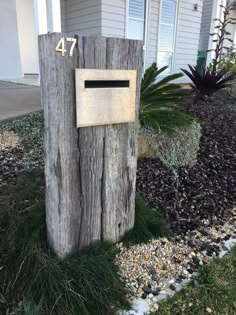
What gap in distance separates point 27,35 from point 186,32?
4.36 metres

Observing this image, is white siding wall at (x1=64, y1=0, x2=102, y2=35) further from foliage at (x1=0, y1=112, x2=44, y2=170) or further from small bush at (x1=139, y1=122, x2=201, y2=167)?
small bush at (x1=139, y1=122, x2=201, y2=167)

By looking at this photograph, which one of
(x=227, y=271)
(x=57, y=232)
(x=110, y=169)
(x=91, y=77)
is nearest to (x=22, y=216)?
(x=57, y=232)

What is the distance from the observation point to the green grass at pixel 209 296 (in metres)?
1.43

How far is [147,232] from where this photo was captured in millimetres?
1851

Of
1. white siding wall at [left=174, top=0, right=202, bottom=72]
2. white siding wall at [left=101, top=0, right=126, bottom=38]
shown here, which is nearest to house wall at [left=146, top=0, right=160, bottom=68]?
white siding wall at [left=174, top=0, right=202, bottom=72]

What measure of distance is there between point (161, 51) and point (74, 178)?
23.4ft

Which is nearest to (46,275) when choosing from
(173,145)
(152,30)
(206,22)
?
(173,145)

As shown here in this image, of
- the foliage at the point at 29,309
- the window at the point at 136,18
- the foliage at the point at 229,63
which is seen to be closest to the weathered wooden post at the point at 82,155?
the foliage at the point at 29,309

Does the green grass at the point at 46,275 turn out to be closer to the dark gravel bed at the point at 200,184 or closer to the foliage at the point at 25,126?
the dark gravel bed at the point at 200,184

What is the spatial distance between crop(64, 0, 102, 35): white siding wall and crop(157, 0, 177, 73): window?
2011 millimetres

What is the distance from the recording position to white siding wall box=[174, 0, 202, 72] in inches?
307

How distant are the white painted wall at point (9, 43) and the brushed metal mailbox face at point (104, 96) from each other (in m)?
6.85

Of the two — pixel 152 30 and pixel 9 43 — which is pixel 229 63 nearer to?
pixel 152 30

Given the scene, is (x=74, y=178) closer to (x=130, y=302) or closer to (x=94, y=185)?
(x=94, y=185)
